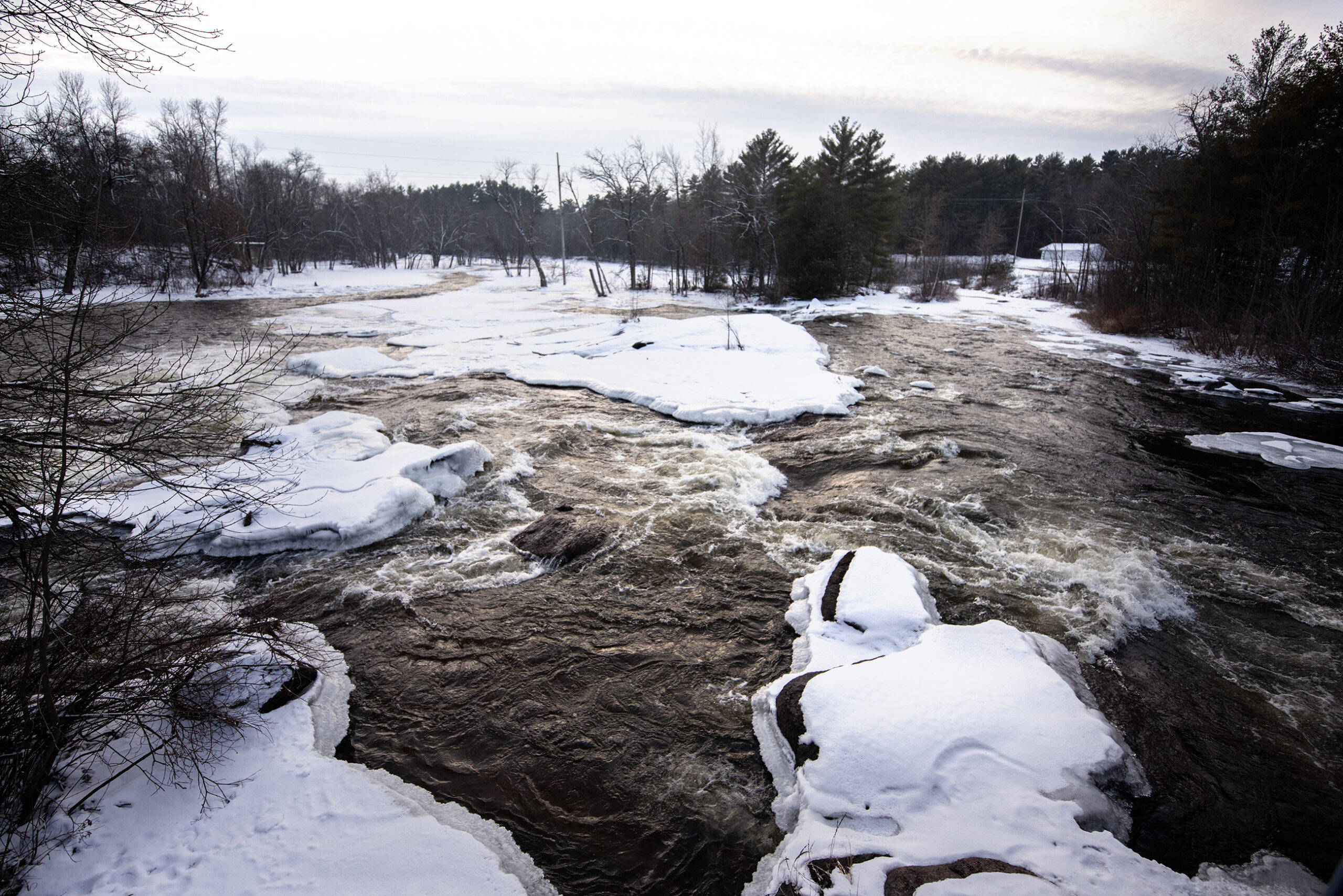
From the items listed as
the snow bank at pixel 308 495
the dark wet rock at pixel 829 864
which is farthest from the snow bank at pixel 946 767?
the snow bank at pixel 308 495

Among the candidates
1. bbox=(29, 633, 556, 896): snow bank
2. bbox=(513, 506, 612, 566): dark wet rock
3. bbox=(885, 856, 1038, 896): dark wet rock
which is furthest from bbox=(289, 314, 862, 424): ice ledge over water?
bbox=(885, 856, 1038, 896): dark wet rock

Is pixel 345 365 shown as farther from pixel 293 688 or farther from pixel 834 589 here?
pixel 834 589

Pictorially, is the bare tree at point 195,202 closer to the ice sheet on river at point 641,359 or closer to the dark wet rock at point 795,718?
the ice sheet on river at point 641,359

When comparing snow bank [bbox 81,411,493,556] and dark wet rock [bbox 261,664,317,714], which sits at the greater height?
snow bank [bbox 81,411,493,556]

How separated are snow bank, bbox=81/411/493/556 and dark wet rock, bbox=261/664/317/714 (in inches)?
71.0

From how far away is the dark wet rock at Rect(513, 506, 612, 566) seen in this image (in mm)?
6543

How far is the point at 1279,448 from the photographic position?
9516 millimetres

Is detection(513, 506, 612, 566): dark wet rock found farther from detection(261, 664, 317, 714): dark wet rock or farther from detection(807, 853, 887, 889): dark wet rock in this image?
detection(807, 853, 887, 889): dark wet rock

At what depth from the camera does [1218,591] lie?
19.0ft

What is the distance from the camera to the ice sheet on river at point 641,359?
12031 mm

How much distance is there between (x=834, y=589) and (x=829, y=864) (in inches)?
105

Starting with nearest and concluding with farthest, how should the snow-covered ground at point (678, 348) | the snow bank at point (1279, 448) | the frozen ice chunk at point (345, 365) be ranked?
the snow bank at point (1279, 448), the snow-covered ground at point (678, 348), the frozen ice chunk at point (345, 365)

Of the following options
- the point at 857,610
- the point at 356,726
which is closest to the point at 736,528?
the point at 857,610

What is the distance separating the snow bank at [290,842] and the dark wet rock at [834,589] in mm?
2974
